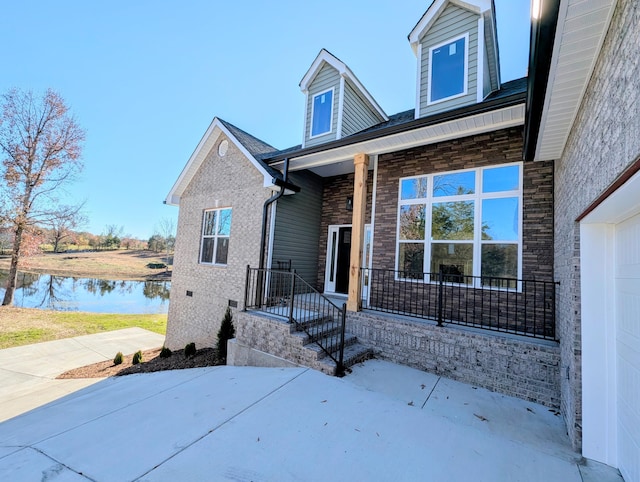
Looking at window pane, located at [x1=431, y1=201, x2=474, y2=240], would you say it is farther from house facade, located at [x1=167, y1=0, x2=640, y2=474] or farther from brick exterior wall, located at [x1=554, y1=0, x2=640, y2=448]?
brick exterior wall, located at [x1=554, y1=0, x2=640, y2=448]

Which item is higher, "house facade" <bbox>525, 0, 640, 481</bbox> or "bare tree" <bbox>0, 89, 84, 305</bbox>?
"bare tree" <bbox>0, 89, 84, 305</bbox>

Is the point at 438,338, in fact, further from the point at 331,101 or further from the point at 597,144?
the point at 331,101

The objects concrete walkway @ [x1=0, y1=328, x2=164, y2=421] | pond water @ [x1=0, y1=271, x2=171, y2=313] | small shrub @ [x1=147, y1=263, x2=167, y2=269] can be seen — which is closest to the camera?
concrete walkway @ [x1=0, y1=328, x2=164, y2=421]

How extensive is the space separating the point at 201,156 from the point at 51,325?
9.63m

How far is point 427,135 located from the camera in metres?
5.06

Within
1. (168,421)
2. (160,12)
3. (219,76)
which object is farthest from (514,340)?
(219,76)

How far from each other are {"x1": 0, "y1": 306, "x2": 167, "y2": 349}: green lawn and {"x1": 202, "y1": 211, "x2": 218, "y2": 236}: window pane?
5.93 metres

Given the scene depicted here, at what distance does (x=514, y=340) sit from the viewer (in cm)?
415

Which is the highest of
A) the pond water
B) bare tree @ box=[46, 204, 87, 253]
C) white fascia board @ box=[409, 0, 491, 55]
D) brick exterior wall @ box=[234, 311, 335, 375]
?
white fascia board @ box=[409, 0, 491, 55]

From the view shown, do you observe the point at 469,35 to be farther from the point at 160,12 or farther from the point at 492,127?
the point at 160,12

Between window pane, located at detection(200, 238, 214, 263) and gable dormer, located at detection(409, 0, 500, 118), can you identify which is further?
window pane, located at detection(200, 238, 214, 263)

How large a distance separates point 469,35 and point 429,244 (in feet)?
15.0

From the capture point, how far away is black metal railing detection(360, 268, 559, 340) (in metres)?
4.63

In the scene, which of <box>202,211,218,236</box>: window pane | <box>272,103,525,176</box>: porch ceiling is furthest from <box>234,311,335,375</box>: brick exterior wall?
<box>202,211,218,236</box>: window pane
